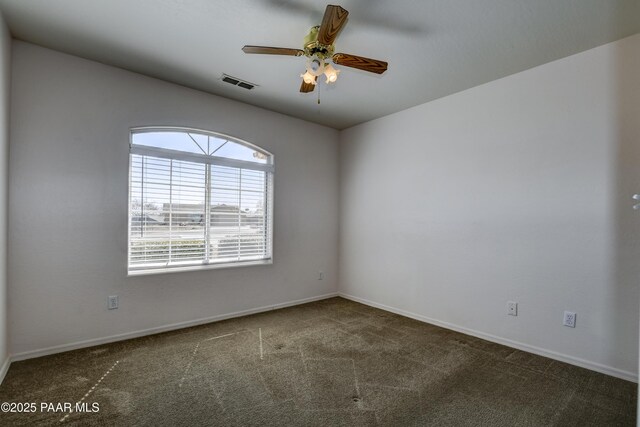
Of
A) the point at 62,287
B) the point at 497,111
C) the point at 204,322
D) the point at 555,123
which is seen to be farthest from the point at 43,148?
the point at 555,123

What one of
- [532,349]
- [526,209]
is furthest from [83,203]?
[532,349]

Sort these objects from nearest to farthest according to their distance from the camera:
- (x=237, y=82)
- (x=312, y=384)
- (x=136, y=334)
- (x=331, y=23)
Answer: (x=331, y=23) < (x=312, y=384) < (x=136, y=334) < (x=237, y=82)

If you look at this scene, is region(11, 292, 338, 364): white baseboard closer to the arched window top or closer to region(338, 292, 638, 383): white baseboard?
region(338, 292, 638, 383): white baseboard

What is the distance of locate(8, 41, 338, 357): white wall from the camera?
2.63 m

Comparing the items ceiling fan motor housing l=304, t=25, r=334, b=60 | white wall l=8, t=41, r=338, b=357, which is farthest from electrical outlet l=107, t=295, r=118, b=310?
ceiling fan motor housing l=304, t=25, r=334, b=60

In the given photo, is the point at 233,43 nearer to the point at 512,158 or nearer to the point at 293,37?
the point at 293,37

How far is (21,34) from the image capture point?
8.25 feet

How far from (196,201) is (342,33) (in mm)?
2339

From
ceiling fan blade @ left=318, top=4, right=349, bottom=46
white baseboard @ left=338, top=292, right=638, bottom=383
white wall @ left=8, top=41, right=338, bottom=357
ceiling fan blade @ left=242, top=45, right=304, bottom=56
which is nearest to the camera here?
ceiling fan blade @ left=318, top=4, right=349, bottom=46

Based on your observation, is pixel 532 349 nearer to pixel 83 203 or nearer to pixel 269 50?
pixel 269 50

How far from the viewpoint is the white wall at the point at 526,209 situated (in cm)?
248

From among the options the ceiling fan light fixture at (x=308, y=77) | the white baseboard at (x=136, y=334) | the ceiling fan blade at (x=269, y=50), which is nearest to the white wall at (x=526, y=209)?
the white baseboard at (x=136, y=334)

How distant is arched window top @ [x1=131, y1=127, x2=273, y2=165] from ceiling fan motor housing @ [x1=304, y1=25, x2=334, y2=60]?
1.86 meters

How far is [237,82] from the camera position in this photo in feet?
11.0
